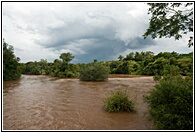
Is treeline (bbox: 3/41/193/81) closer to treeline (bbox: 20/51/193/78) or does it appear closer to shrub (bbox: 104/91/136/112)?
treeline (bbox: 20/51/193/78)

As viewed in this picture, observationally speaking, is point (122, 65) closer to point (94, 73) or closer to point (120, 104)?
point (94, 73)

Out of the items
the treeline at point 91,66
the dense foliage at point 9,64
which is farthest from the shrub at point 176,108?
the dense foliage at point 9,64

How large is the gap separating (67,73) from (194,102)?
25.1 meters

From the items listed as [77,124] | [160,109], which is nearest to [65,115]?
[77,124]

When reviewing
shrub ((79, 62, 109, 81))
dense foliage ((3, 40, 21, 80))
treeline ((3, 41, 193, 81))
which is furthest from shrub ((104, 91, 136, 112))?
dense foliage ((3, 40, 21, 80))

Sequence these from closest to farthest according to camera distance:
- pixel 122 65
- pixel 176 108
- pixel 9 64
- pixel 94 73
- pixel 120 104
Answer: pixel 176 108, pixel 120 104, pixel 94 73, pixel 9 64, pixel 122 65

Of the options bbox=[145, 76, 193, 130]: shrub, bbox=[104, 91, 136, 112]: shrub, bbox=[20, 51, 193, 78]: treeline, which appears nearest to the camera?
bbox=[145, 76, 193, 130]: shrub

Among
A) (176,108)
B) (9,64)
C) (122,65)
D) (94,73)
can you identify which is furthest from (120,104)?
(122,65)

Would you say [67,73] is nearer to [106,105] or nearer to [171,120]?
[106,105]

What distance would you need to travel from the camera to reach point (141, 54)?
54.0 meters

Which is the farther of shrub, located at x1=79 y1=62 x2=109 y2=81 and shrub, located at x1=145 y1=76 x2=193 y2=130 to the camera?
shrub, located at x1=79 y1=62 x2=109 y2=81

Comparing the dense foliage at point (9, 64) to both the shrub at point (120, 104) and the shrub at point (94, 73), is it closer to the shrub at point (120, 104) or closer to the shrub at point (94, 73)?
the shrub at point (94, 73)

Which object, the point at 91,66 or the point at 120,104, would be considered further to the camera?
the point at 91,66

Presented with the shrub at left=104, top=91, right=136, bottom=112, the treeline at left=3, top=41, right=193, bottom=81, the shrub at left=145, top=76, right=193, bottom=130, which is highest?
the treeline at left=3, top=41, right=193, bottom=81
